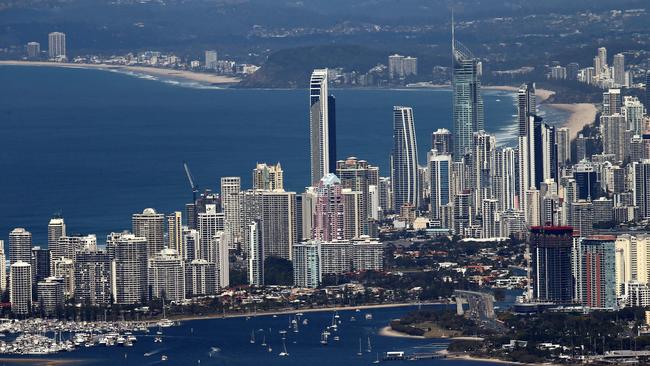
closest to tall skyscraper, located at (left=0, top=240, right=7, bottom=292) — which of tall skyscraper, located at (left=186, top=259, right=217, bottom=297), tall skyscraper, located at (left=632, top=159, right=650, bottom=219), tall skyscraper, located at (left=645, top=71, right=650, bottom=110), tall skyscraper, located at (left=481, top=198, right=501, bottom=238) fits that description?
tall skyscraper, located at (left=186, top=259, right=217, bottom=297)

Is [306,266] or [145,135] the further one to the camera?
[145,135]

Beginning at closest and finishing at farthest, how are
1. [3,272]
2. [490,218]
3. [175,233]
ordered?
[3,272] < [175,233] < [490,218]

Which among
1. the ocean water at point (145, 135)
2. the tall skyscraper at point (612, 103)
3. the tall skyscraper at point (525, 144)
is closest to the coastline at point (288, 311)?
the ocean water at point (145, 135)

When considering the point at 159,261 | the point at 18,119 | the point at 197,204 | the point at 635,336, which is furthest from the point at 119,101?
the point at 635,336

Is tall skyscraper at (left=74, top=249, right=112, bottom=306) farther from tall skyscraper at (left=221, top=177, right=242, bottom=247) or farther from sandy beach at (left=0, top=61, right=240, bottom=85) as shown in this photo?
sandy beach at (left=0, top=61, right=240, bottom=85)

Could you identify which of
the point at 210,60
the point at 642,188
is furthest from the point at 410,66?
the point at 642,188

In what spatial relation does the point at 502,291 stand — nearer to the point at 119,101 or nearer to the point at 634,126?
the point at 634,126

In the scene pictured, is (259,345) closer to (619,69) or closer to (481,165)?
(481,165)
